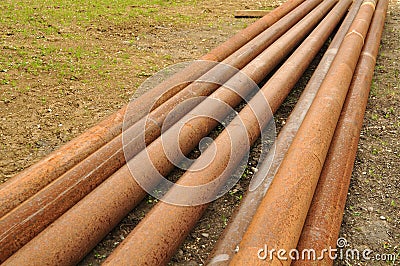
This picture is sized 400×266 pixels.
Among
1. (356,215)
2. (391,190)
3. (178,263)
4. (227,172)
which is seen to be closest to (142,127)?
(227,172)

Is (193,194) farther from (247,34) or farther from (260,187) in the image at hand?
(247,34)

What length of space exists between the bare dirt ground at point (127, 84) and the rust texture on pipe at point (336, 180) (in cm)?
30

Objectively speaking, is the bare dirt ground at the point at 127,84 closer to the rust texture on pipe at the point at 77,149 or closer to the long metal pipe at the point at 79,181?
the long metal pipe at the point at 79,181

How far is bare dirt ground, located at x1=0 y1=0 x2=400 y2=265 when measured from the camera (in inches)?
109

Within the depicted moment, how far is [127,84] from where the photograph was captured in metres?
4.81

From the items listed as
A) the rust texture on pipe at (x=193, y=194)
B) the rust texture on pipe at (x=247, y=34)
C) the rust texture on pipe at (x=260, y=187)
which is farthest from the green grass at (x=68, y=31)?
the rust texture on pipe at (x=260, y=187)

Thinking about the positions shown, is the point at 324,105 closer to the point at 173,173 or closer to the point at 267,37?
the point at 173,173

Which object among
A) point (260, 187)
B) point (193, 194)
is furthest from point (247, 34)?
point (193, 194)

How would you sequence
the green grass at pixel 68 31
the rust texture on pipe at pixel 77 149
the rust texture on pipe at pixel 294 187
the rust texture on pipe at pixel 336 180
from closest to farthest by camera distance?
the rust texture on pipe at pixel 294 187 → the rust texture on pipe at pixel 336 180 → the rust texture on pipe at pixel 77 149 → the green grass at pixel 68 31

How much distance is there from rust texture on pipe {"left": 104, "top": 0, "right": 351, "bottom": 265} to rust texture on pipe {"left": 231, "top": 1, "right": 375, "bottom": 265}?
0.44m

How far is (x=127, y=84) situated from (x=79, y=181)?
241 cm

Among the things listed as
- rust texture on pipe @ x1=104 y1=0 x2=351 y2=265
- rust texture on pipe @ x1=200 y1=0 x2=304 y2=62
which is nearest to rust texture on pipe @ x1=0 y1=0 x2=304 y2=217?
rust texture on pipe @ x1=200 y1=0 x2=304 y2=62

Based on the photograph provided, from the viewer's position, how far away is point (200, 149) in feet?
11.1

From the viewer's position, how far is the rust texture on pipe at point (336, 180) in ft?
7.20
